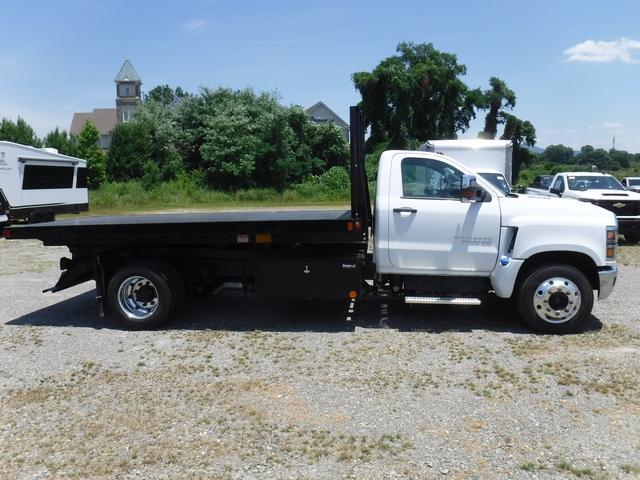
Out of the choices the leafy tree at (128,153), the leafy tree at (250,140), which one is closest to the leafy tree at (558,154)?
the leafy tree at (250,140)

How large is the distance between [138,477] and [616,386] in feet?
13.4

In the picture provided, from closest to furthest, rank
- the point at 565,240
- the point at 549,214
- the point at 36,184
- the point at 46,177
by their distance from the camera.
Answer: the point at 565,240 → the point at 549,214 → the point at 36,184 → the point at 46,177

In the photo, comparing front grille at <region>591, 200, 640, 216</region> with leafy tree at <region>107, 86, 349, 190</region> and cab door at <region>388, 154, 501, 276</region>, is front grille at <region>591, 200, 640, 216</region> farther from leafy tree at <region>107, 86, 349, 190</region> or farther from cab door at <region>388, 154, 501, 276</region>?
leafy tree at <region>107, 86, 349, 190</region>

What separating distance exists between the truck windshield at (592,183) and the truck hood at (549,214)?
10094mm

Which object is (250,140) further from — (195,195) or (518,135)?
(518,135)

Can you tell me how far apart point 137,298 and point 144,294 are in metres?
0.10

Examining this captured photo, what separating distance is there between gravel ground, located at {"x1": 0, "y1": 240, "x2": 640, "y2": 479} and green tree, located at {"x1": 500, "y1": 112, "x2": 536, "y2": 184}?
4473 centimetres

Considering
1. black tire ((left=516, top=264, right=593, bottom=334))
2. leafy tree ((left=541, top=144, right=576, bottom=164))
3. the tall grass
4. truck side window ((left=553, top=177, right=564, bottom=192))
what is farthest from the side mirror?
leafy tree ((left=541, top=144, right=576, bottom=164))

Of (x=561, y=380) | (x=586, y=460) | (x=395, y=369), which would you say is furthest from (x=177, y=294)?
(x=586, y=460)

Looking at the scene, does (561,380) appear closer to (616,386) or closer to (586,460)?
(616,386)

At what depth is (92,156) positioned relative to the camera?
39438 mm

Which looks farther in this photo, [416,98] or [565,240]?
[416,98]

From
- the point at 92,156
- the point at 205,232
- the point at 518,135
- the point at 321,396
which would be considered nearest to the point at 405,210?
the point at 205,232

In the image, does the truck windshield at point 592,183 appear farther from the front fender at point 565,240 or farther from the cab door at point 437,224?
the cab door at point 437,224
